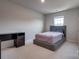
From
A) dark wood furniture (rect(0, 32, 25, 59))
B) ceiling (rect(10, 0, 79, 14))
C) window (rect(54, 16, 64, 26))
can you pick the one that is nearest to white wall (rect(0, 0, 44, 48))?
dark wood furniture (rect(0, 32, 25, 59))

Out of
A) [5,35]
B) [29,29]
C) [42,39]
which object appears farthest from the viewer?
[29,29]

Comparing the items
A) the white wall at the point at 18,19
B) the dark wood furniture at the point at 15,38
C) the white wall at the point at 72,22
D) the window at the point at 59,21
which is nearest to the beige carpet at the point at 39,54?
the dark wood furniture at the point at 15,38

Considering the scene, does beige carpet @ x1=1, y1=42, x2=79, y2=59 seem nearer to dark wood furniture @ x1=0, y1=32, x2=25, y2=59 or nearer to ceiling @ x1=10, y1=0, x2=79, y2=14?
dark wood furniture @ x1=0, y1=32, x2=25, y2=59

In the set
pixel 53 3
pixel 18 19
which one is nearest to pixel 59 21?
pixel 53 3

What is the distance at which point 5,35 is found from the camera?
3.53 metres

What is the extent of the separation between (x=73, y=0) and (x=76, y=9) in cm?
158

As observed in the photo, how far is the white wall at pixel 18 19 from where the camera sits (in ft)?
11.6

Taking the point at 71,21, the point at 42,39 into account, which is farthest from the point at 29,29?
the point at 71,21

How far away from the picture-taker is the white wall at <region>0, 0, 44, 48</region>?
353cm

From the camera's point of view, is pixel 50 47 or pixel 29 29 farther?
pixel 29 29

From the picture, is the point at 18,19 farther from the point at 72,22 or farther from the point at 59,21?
the point at 72,22

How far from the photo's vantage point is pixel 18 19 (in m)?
4.28

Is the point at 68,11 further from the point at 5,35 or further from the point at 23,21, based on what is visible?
the point at 5,35

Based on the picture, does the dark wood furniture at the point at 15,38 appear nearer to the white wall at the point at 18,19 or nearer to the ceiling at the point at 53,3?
the white wall at the point at 18,19
